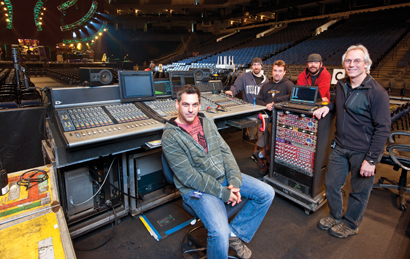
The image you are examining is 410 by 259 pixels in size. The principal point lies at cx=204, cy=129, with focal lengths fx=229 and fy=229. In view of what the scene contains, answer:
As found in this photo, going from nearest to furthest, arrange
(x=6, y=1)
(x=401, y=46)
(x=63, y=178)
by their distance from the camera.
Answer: (x=63, y=178) < (x=401, y=46) < (x=6, y=1)

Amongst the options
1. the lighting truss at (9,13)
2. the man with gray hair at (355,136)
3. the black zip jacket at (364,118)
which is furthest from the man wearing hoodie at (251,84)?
the lighting truss at (9,13)

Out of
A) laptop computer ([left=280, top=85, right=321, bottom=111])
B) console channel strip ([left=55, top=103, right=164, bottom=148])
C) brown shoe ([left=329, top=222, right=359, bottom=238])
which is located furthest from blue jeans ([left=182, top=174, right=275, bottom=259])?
laptop computer ([left=280, top=85, right=321, bottom=111])

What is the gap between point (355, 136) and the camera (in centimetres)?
178

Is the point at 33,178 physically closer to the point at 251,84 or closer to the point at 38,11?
the point at 251,84

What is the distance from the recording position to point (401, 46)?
8281 mm

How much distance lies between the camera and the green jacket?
4.71 ft

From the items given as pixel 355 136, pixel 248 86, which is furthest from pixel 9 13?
pixel 355 136

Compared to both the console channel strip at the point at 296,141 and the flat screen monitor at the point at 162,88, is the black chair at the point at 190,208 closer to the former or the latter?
the console channel strip at the point at 296,141

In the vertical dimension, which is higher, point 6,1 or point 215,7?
point 215,7

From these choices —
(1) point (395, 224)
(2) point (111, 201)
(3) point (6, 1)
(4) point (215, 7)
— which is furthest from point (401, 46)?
(3) point (6, 1)

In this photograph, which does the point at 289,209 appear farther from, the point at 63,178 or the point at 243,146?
the point at 63,178

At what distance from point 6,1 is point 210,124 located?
19.7m

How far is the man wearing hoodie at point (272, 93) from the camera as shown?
114 inches

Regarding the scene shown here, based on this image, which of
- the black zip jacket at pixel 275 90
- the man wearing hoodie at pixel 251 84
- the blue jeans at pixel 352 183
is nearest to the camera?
the blue jeans at pixel 352 183
